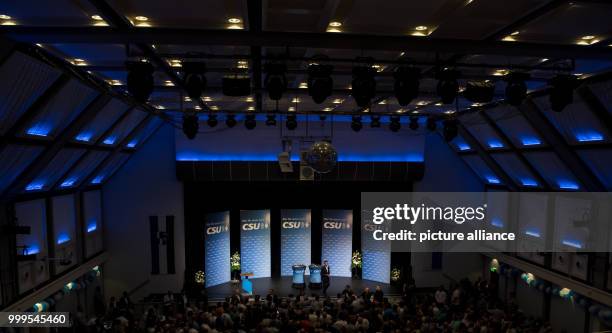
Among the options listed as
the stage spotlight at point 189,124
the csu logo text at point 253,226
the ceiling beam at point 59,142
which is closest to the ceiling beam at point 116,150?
the ceiling beam at point 59,142

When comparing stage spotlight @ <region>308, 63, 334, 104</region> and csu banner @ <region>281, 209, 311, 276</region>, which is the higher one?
stage spotlight @ <region>308, 63, 334, 104</region>

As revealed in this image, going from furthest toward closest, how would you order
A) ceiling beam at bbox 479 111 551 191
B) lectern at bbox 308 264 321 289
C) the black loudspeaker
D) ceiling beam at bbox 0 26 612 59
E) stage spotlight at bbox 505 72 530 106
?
lectern at bbox 308 264 321 289
ceiling beam at bbox 479 111 551 191
the black loudspeaker
stage spotlight at bbox 505 72 530 106
ceiling beam at bbox 0 26 612 59

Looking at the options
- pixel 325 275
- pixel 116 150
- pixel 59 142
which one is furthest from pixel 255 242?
pixel 59 142

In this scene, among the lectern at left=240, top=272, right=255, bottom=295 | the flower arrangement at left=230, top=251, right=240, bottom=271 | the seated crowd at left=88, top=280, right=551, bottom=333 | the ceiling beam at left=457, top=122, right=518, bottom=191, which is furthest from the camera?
the flower arrangement at left=230, top=251, right=240, bottom=271

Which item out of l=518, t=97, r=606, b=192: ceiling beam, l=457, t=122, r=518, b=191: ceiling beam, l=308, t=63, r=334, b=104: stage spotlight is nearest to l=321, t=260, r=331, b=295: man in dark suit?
l=457, t=122, r=518, b=191: ceiling beam

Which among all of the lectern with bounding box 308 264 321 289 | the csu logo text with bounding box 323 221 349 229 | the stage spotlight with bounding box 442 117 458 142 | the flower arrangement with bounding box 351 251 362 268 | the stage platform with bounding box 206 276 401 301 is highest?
the stage spotlight with bounding box 442 117 458 142

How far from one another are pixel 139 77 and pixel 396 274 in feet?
37.6

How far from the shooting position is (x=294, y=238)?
553 inches

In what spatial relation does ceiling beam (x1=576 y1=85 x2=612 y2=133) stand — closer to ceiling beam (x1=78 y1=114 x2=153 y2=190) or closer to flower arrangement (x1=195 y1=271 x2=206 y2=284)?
ceiling beam (x1=78 y1=114 x2=153 y2=190)

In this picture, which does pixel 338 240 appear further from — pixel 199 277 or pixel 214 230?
pixel 199 277

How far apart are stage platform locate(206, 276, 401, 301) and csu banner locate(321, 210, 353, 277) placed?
45 centimetres

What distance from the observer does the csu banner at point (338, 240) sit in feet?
45.9

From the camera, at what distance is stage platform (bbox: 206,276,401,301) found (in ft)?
41.3

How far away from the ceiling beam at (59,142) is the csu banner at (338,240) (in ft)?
28.3
